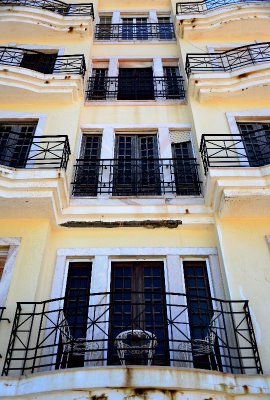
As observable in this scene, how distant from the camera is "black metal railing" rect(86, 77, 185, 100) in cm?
1285

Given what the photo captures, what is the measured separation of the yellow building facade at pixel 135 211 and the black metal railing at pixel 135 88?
0.21ft

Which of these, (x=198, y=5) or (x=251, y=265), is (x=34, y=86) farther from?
(x=198, y=5)

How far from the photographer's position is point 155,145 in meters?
11.3

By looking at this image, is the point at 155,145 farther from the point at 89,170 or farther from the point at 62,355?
the point at 62,355

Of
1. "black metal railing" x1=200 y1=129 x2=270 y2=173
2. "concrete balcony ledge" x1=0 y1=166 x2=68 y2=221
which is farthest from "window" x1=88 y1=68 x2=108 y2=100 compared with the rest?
"concrete balcony ledge" x1=0 y1=166 x2=68 y2=221

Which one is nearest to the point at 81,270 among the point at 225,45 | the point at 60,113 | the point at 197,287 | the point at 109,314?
the point at 109,314

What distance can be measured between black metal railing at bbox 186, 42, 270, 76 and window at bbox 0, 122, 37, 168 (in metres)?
5.32

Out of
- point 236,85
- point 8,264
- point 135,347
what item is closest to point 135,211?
point 8,264

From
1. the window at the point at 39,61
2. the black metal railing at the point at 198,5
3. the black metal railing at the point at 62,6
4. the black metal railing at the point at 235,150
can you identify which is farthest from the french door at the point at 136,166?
the black metal railing at the point at 198,5

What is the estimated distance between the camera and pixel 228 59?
45.0 feet

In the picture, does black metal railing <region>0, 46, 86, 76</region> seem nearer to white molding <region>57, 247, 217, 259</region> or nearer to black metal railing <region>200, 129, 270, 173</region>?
black metal railing <region>200, 129, 270, 173</region>

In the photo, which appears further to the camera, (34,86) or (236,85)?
(34,86)

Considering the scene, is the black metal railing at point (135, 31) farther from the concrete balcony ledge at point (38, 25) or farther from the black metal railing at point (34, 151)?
the black metal railing at point (34, 151)

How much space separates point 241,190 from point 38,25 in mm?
10380
